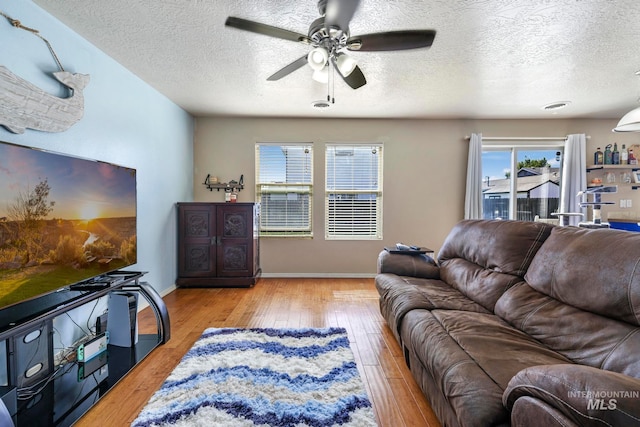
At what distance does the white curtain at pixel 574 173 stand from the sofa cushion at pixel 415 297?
133 inches

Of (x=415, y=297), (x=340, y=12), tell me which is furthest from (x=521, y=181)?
(x=340, y=12)

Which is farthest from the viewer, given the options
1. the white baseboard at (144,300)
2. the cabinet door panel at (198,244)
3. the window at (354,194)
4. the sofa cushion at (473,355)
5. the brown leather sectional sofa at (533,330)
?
the window at (354,194)

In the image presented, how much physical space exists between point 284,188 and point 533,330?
3.68m

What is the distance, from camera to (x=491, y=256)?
2188 millimetres

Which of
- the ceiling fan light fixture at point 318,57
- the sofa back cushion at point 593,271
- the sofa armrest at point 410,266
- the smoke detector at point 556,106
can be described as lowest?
the sofa armrest at point 410,266

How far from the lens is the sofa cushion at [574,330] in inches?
45.3

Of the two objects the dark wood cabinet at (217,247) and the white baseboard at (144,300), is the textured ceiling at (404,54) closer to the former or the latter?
the dark wood cabinet at (217,247)

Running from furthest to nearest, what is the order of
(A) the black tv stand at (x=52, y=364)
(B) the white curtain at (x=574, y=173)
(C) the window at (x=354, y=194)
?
(C) the window at (x=354, y=194) → (B) the white curtain at (x=574, y=173) → (A) the black tv stand at (x=52, y=364)

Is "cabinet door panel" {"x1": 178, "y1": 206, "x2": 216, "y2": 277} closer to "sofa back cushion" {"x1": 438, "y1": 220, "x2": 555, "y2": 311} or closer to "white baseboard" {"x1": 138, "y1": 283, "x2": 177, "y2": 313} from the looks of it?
"white baseboard" {"x1": 138, "y1": 283, "x2": 177, "y2": 313}

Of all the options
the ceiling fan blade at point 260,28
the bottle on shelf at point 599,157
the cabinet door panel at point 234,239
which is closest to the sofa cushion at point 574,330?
the ceiling fan blade at point 260,28

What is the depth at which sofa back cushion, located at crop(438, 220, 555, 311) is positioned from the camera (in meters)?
1.97

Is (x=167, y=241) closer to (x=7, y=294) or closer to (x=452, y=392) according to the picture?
(x=7, y=294)

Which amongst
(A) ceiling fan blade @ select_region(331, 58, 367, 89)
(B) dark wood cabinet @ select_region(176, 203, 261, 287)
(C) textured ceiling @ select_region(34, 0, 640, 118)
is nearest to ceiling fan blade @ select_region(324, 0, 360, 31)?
(C) textured ceiling @ select_region(34, 0, 640, 118)

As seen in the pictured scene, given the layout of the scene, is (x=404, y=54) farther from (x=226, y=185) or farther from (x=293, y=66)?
(x=226, y=185)
